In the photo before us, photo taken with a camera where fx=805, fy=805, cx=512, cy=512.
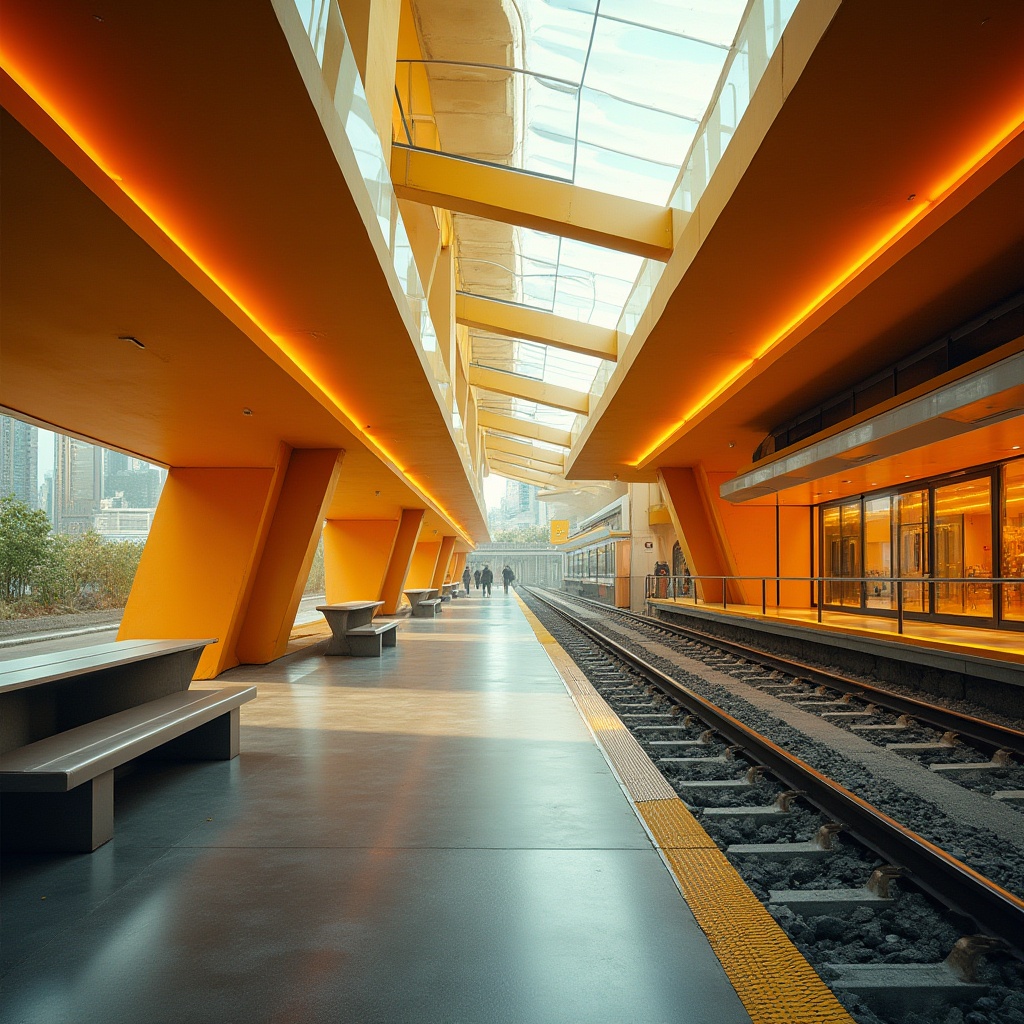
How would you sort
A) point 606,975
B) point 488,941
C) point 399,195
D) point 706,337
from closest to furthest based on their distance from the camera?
1. point 606,975
2. point 488,941
3. point 399,195
4. point 706,337

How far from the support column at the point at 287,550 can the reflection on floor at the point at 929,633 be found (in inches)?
324

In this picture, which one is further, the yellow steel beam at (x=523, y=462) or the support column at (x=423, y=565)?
the yellow steel beam at (x=523, y=462)

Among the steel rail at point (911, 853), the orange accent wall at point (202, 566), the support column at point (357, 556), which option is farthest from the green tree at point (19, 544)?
the steel rail at point (911, 853)

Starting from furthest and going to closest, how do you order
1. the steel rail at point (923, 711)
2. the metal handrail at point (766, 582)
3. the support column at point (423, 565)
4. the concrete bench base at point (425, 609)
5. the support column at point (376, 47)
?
the support column at point (423, 565)
the concrete bench base at point (425, 609)
the metal handrail at point (766, 582)
the steel rail at point (923, 711)
the support column at point (376, 47)

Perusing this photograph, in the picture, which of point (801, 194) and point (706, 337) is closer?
point (801, 194)

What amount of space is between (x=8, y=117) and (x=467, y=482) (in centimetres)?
1827

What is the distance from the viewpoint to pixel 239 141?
470cm

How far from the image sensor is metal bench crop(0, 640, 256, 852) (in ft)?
13.0

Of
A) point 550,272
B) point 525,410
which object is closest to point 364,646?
point 550,272

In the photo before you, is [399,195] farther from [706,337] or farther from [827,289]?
[827,289]

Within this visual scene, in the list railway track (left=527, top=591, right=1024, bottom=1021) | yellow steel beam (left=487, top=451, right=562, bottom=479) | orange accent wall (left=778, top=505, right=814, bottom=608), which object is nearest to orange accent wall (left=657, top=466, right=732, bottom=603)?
orange accent wall (left=778, top=505, right=814, bottom=608)

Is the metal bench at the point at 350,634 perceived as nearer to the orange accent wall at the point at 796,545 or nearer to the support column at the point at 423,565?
Result: the orange accent wall at the point at 796,545

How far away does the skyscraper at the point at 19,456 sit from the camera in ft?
33.0

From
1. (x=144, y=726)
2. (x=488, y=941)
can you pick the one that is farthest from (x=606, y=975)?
(x=144, y=726)
